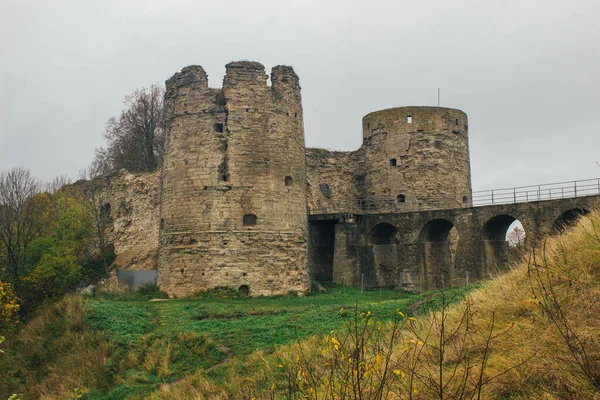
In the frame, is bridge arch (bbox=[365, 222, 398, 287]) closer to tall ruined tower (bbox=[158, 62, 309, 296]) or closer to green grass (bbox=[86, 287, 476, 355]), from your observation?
tall ruined tower (bbox=[158, 62, 309, 296])

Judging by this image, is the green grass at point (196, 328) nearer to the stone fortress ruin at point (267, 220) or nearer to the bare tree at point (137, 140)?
the stone fortress ruin at point (267, 220)

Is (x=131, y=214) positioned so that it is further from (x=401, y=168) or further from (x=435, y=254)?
(x=435, y=254)

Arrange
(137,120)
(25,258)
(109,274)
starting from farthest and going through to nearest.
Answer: (137,120)
(109,274)
(25,258)

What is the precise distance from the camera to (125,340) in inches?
537

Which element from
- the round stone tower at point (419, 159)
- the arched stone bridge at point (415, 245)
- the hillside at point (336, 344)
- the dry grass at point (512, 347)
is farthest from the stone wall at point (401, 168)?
the dry grass at point (512, 347)

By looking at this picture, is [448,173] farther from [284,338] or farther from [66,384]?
[66,384]

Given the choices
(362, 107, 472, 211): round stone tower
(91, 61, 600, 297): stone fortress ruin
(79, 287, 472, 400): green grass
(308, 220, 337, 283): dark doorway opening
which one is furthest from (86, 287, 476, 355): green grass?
(362, 107, 472, 211): round stone tower

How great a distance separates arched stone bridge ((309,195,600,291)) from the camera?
23.2 metres

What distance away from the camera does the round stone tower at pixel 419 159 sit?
28172 millimetres

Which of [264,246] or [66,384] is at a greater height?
[264,246]

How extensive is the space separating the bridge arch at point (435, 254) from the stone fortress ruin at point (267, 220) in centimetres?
6

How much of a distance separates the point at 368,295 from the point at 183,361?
10.6 metres

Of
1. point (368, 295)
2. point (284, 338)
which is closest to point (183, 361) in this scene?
point (284, 338)

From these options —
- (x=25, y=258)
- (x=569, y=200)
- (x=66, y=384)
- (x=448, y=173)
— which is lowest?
(x=66, y=384)
